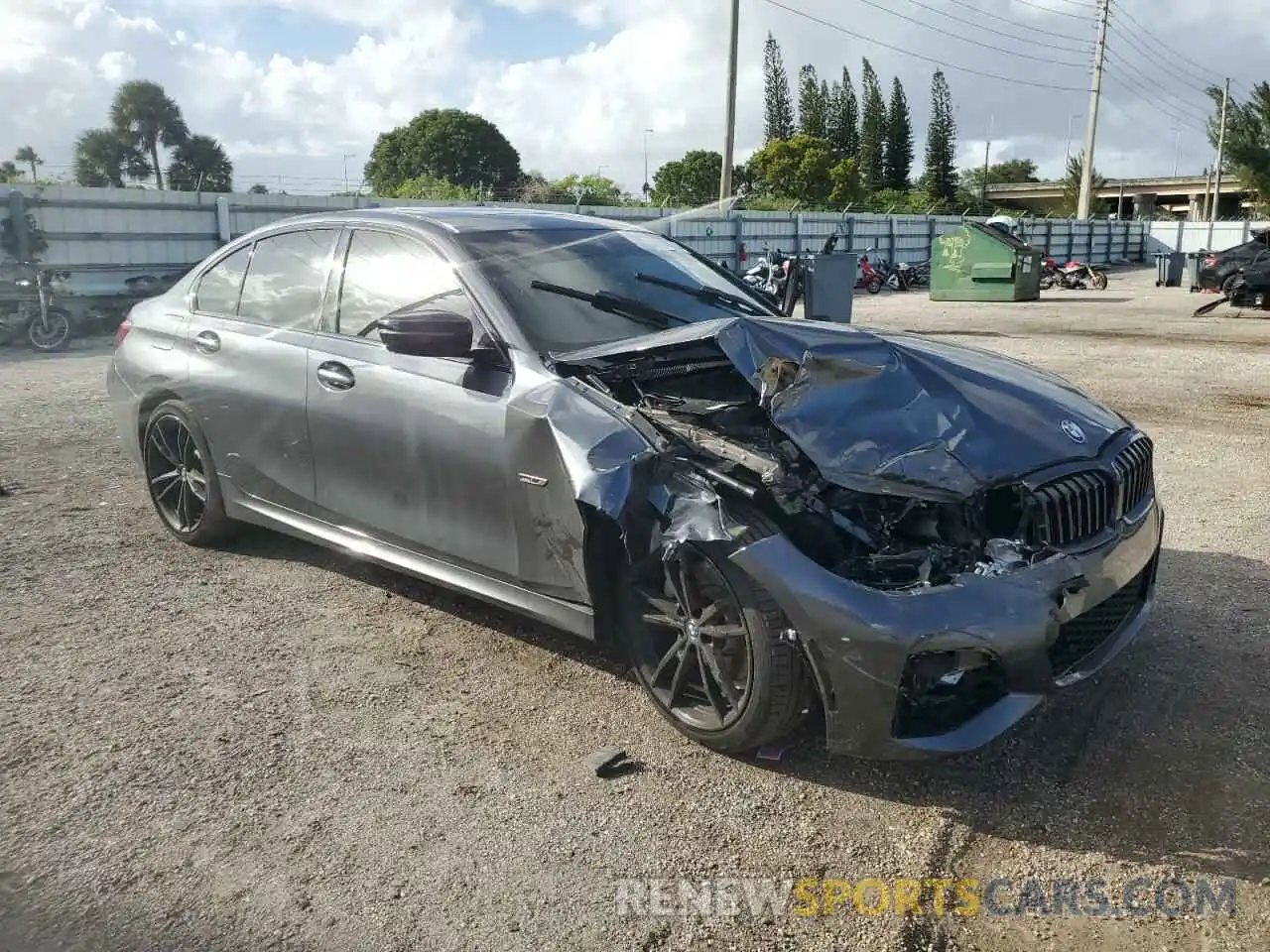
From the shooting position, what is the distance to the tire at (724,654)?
9.84ft

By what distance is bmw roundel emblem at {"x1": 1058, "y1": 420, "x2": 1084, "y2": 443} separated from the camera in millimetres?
3400

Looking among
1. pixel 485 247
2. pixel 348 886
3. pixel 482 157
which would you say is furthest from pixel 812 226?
pixel 482 157

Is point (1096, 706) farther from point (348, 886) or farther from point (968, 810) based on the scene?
point (348, 886)

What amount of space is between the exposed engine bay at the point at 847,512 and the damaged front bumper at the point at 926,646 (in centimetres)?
8

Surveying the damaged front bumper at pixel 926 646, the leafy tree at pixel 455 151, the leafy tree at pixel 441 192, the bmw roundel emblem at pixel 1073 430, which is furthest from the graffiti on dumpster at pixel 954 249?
the leafy tree at pixel 455 151

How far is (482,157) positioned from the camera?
90.3m

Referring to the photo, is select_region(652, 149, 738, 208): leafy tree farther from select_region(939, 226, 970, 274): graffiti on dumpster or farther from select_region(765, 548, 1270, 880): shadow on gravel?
select_region(765, 548, 1270, 880): shadow on gravel

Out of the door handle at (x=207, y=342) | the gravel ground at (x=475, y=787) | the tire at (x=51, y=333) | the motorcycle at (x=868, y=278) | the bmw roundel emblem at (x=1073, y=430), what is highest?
the door handle at (x=207, y=342)

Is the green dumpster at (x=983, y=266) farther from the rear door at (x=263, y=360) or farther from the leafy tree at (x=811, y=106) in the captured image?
the leafy tree at (x=811, y=106)

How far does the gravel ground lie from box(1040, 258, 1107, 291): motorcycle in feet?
82.8

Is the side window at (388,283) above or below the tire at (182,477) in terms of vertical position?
above

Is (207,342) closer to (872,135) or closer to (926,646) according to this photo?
(926,646)

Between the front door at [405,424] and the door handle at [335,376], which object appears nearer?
the front door at [405,424]

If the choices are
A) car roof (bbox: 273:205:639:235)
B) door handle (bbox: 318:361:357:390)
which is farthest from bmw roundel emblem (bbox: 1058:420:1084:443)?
door handle (bbox: 318:361:357:390)
